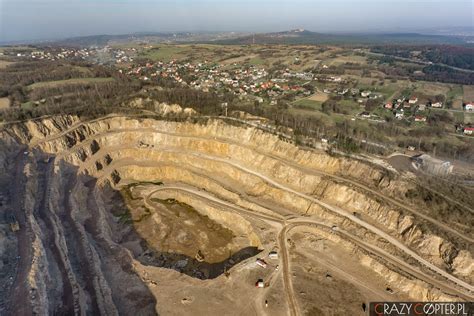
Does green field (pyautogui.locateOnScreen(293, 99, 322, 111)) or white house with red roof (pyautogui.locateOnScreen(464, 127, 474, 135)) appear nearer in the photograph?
white house with red roof (pyautogui.locateOnScreen(464, 127, 474, 135))

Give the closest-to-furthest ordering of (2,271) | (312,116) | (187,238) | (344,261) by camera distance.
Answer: (2,271), (344,261), (187,238), (312,116)

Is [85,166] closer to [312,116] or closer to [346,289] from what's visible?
[346,289]

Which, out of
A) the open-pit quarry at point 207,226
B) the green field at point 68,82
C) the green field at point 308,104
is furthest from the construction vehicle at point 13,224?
the green field at point 308,104

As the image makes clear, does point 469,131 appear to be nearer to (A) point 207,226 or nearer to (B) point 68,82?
(A) point 207,226

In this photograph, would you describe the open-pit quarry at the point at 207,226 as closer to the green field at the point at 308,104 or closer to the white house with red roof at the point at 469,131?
the green field at the point at 308,104

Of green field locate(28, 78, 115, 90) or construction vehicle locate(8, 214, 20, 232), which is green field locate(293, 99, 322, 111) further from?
construction vehicle locate(8, 214, 20, 232)

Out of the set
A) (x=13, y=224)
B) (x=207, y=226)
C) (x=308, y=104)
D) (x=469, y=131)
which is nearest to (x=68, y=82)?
(x=13, y=224)

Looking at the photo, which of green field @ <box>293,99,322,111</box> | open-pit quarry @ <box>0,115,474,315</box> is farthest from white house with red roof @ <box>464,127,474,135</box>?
open-pit quarry @ <box>0,115,474,315</box>

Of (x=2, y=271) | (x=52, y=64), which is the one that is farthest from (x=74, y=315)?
(x=52, y=64)
